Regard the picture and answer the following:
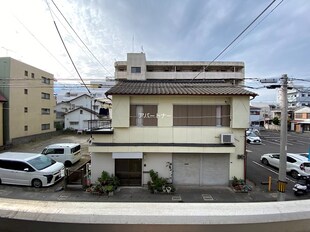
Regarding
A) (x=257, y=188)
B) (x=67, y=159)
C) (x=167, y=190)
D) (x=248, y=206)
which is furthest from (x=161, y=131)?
(x=248, y=206)

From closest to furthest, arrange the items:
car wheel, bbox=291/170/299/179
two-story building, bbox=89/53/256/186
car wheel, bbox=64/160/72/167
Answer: two-story building, bbox=89/53/256/186
car wheel, bbox=291/170/299/179
car wheel, bbox=64/160/72/167

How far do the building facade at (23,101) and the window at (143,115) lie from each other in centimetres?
1277

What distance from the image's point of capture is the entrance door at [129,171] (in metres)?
11.4

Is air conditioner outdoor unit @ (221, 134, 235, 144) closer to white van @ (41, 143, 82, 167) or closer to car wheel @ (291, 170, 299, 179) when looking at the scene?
car wheel @ (291, 170, 299, 179)

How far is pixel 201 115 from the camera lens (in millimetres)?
11750

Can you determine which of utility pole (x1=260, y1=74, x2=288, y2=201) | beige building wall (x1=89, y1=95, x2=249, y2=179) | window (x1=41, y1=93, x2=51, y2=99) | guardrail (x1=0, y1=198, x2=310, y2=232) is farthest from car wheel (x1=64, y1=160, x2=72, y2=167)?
window (x1=41, y1=93, x2=51, y2=99)

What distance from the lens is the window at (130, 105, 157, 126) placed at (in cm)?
1162

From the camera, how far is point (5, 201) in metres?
1.40

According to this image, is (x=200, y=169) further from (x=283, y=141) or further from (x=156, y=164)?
(x=283, y=141)

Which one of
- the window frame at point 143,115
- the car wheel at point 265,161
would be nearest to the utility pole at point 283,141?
the window frame at point 143,115

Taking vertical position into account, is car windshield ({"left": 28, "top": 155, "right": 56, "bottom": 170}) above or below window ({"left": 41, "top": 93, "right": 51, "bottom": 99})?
below

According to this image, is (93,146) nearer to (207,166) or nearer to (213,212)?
(207,166)

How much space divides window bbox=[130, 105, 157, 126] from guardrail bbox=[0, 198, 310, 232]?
10.3 m

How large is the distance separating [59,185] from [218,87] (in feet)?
39.1
